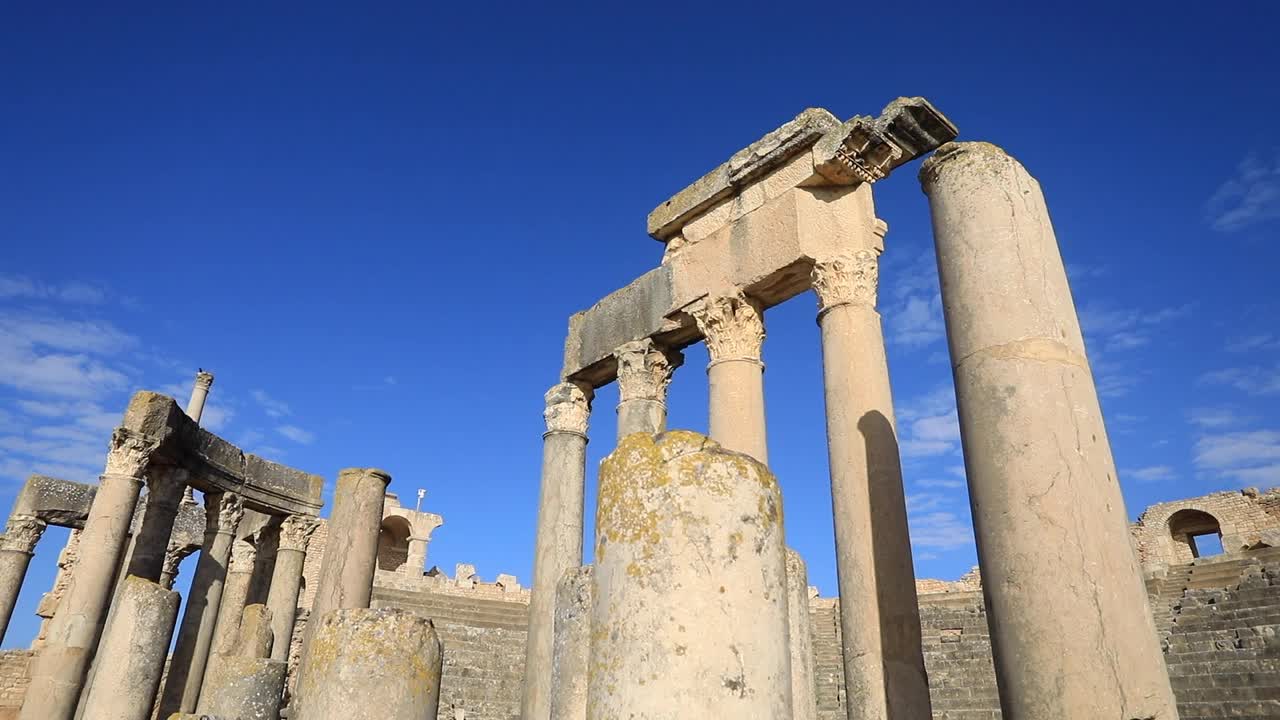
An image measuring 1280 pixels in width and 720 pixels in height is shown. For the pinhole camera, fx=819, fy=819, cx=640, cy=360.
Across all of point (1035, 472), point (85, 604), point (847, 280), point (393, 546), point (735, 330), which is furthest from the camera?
point (393, 546)

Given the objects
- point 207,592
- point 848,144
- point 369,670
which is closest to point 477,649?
point 207,592

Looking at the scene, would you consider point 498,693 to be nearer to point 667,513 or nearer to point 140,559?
point 140,559

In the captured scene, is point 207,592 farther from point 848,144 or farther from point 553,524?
point 848,144

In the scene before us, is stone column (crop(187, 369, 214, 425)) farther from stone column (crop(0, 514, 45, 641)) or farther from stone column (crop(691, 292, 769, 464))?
stone column (crop(691, 292, 769, 464))

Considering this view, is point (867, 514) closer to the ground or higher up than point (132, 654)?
higher up

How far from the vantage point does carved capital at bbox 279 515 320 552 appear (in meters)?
18.4

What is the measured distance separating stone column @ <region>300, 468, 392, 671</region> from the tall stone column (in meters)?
7.79

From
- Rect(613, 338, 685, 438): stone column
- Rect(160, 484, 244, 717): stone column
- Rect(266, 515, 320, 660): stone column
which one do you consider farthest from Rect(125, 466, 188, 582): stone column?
Rect(613, 338, 685, 438): stone column

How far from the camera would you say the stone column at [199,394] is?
24.5 m

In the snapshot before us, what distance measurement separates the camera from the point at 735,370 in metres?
9.98

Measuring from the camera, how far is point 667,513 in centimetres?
351

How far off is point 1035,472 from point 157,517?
1625cm

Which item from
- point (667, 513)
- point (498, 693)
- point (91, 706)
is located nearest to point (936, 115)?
point (667, 513)

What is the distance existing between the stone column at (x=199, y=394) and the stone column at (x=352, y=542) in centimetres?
1408
